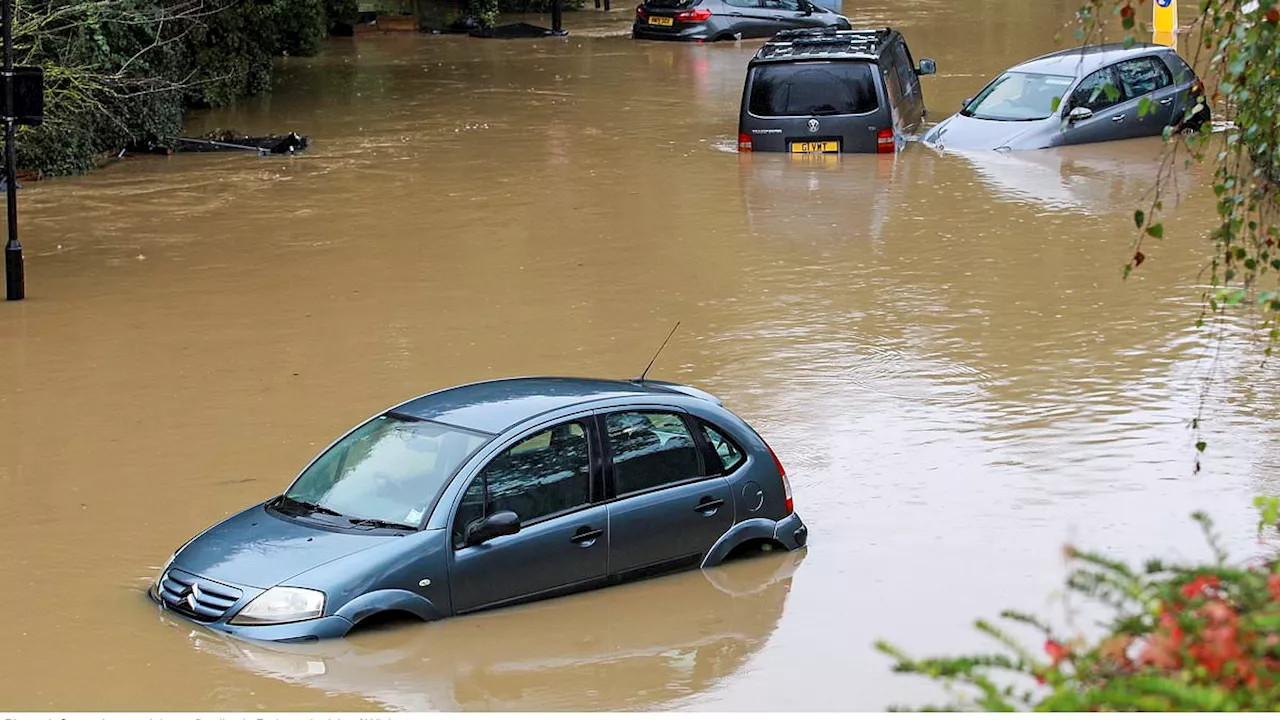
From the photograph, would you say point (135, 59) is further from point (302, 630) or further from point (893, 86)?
point (302, 630)

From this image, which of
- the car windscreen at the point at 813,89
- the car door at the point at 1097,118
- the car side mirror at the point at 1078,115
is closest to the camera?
the car windscreen at the point at 813,89

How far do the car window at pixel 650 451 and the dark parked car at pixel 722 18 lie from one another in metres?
31.1

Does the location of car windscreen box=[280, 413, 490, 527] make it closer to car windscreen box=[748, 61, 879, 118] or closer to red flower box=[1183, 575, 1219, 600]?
red flower box=[1183, 575, 1219, 600]

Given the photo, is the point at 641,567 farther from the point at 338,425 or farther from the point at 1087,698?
the point at 1087,698

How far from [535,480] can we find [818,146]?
1537 cm

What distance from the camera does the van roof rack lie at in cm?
2300

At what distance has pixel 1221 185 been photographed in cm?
707

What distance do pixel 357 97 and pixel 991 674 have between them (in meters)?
25.3

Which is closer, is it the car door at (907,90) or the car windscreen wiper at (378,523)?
the car windscreen wiper at (378,523)

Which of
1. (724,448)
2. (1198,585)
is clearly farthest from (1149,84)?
(1198,585)

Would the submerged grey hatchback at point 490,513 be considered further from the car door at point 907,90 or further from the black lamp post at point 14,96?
the car door at point 907,90

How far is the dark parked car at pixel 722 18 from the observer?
39.8 meters

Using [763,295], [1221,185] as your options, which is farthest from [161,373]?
[1221,185]

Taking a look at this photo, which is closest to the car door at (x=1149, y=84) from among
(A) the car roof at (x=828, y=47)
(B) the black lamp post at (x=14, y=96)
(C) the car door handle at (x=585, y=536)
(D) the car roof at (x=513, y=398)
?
(A) the car roof at (x=828, y=47)
